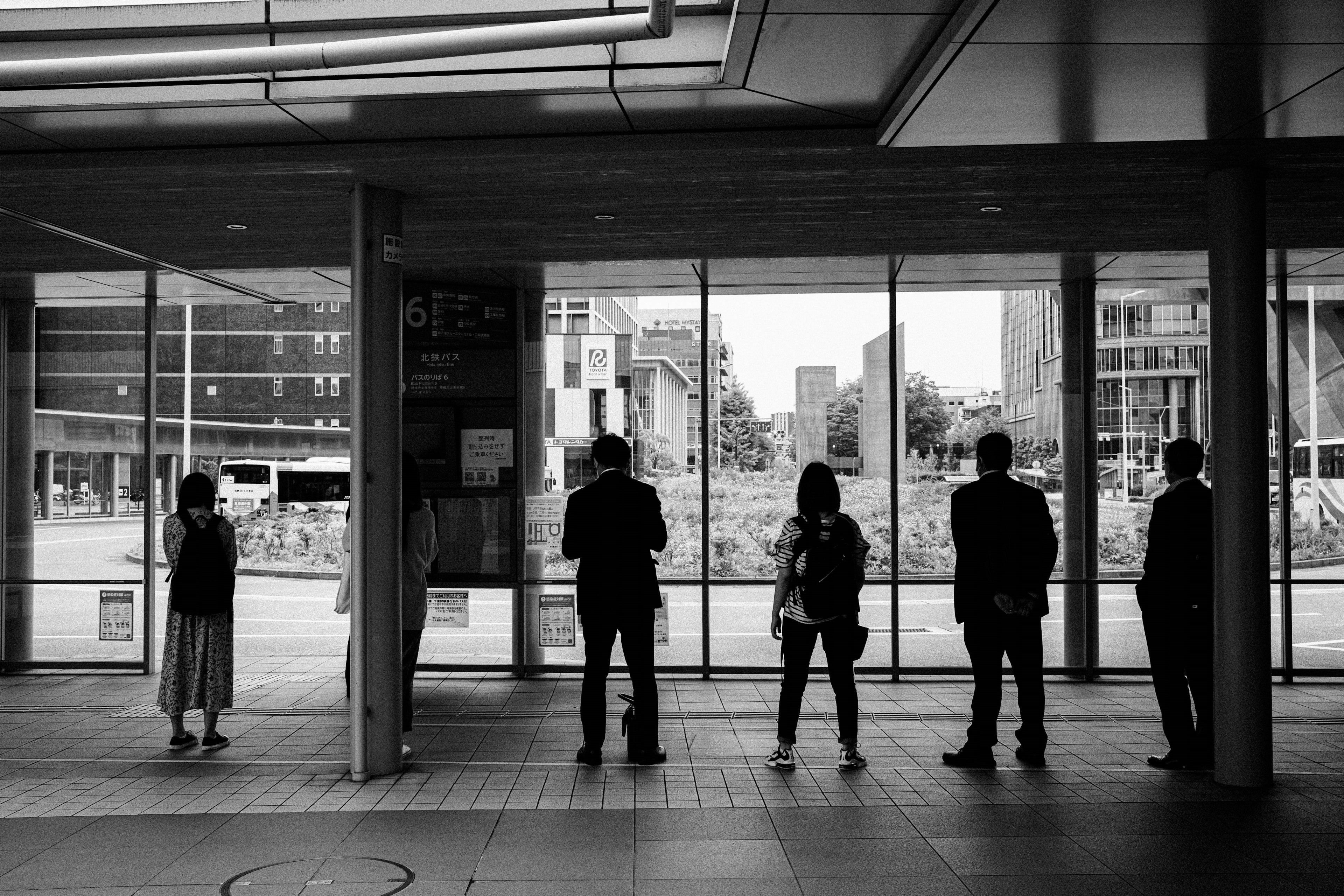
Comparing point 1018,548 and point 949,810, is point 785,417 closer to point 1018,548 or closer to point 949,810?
point 1018,548

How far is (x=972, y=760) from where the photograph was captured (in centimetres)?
672

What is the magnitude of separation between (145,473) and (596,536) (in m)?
6.14

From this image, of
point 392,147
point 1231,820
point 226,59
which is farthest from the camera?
point 392,147

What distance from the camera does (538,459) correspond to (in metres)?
10.4

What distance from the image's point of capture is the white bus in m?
11.0

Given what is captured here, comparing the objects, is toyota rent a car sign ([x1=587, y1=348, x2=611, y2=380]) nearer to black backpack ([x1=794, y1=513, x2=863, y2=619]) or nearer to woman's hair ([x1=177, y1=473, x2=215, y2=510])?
woman's hair ([x1=177, y1=473, x2=215, y2=510])

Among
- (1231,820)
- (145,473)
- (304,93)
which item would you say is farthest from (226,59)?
(145,473)

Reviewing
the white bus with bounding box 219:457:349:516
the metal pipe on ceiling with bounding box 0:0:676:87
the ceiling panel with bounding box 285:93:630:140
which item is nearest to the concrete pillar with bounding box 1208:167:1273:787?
the ceiling panel with bounding box 285:93:630:140

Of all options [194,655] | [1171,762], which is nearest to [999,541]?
[1171,762]

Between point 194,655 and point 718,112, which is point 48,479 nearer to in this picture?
point 194,655

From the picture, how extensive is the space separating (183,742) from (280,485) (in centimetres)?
412

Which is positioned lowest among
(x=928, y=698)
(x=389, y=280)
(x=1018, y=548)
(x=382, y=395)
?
(x=928, y=698)

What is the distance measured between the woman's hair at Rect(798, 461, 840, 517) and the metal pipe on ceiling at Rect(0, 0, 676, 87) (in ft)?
9.62

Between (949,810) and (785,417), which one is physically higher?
(785,417)
